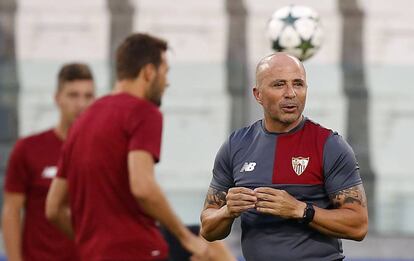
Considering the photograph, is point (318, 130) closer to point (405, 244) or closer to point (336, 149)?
point (336, 149)

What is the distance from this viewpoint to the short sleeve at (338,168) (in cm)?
378

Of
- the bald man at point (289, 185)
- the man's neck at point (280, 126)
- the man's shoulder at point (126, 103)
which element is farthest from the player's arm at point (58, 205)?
the man's neck at point (280, 126)

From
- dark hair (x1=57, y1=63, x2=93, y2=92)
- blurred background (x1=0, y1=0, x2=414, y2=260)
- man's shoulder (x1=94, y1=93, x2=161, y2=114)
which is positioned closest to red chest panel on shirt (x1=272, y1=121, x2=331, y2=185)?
man's shoulder (x1=94, y1=93, x2=161, y2=114)

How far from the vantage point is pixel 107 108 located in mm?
4652

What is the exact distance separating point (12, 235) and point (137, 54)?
45.8 inches

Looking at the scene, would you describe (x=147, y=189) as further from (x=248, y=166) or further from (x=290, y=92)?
(x=290, y=92)

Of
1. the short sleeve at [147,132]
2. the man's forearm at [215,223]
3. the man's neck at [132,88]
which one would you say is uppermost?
the man's neck at [132,88]

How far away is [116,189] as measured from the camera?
15.0ft

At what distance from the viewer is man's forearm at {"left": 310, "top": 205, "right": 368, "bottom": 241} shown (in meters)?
3.72

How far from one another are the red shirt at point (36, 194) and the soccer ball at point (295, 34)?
1.17 m

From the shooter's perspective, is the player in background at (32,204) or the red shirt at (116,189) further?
the player in background at (32,204)

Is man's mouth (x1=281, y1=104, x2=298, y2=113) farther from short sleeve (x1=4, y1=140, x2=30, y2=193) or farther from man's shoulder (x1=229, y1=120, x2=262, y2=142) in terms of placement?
short sleeve (x1=4, y1=140, x2=30, y2=193)

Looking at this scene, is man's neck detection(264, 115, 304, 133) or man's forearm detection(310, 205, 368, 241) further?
man's neck detection(264, 115, 304, 133)

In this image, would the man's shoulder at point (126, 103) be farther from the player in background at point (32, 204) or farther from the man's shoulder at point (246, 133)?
the player in background at point (32, 204)
